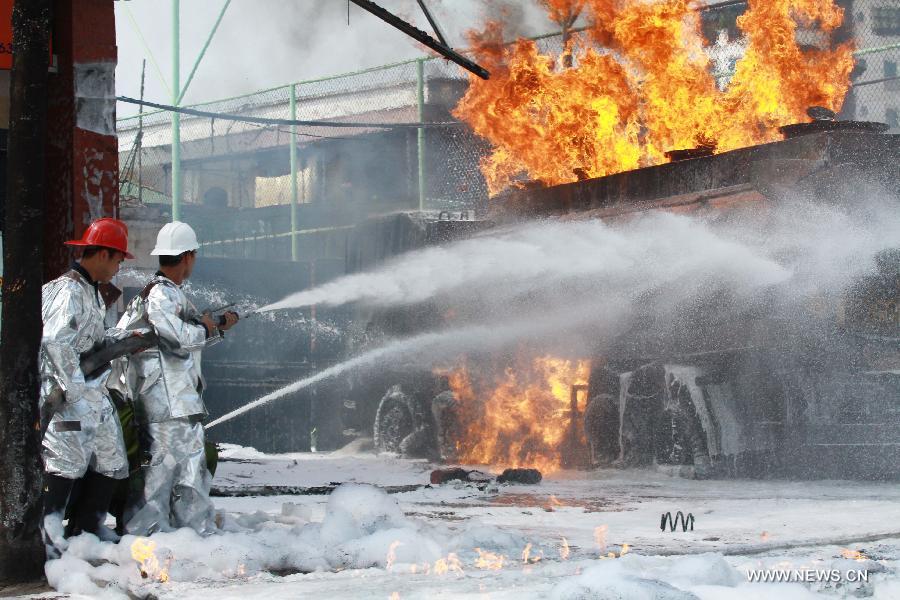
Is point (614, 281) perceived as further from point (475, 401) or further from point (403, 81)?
point (403, 81)

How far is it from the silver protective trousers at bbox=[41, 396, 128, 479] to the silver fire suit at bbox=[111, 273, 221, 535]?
31cm

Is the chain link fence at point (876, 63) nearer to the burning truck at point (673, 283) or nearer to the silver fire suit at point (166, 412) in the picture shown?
the burning truck at point (673, 283)

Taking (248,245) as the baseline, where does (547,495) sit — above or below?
below

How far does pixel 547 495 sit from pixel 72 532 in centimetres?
442

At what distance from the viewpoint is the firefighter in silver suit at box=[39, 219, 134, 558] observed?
587 cm

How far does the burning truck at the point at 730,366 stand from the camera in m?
9.93

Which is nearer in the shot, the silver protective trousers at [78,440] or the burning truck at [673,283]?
the silver protective trousers at [78,440]

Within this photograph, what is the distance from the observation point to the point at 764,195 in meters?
10.2

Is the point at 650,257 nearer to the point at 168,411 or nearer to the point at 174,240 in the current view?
the point at 174,240

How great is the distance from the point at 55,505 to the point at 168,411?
0.74 m

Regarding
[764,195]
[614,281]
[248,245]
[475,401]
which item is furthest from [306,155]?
[764,195]

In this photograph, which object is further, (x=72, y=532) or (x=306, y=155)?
(x=306, y=155)

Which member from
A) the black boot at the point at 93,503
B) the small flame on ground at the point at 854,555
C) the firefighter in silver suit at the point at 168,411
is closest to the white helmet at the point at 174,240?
the firefighter in silver suit at the point at 168,411

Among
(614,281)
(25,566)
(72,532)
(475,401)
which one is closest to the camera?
(25,566)
